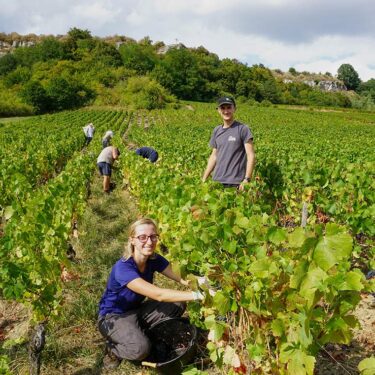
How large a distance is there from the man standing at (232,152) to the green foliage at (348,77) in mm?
169857

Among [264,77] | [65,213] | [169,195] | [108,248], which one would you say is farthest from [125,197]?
[264,77]

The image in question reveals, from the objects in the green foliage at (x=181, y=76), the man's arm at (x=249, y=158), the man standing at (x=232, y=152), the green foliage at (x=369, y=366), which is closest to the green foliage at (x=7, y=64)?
the green foliage at (x=181, y=76)

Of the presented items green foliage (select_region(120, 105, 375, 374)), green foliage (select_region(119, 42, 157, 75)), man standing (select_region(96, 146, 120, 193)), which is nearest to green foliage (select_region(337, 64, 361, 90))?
green foliage (select_region(119, 42, 157, 75))

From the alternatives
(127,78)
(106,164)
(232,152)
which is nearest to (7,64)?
(127,78)

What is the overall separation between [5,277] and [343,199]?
11.9 ft

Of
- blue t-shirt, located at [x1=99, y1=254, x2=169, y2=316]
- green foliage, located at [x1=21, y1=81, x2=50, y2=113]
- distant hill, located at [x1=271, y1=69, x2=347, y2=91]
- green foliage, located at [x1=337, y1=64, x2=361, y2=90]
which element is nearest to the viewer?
blue t-shirt, located at [x1=99, y1=254, x2=169, y2=316]

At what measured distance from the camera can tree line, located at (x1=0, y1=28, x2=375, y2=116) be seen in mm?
53688

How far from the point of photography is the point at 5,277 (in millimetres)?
2811

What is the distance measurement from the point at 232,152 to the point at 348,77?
17147cm

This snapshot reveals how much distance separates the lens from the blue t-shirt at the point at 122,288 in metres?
2.93

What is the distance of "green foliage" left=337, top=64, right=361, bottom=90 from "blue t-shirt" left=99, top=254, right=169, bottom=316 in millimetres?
171927

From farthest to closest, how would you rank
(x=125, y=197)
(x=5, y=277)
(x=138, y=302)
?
(x=125, y=197) < (x=138, y=302) < (x=5, y=277)

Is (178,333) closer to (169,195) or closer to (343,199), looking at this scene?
(169,195)

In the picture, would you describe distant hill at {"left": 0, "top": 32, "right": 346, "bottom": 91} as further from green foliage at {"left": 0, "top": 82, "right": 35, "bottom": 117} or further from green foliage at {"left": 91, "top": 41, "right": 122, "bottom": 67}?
green foliage at {"left": 0, "top": 82, "right": 35, "bottom": 117}
